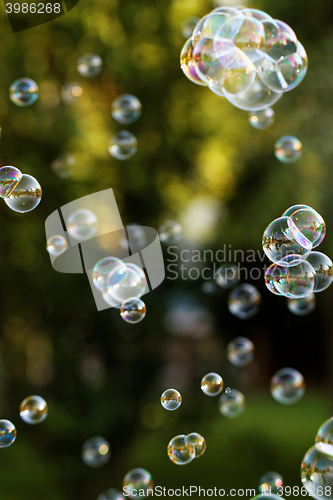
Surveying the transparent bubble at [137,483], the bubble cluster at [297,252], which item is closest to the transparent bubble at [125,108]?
the bubble cluster at [297,252]

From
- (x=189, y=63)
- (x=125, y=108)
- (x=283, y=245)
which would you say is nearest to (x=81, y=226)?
(x=125, y=108)

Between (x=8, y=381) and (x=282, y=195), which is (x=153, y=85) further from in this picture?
(x=8, y=381)

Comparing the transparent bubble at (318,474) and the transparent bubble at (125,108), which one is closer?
the transparent bubble at (318,474)

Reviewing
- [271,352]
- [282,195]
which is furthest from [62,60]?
[271,352]

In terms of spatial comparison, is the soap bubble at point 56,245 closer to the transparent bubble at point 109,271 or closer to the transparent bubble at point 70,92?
the transparent bubble at point 109,271

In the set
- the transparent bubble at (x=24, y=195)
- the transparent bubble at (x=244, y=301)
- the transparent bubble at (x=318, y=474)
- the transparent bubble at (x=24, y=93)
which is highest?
the transparent bubble at (x=24, y=93)

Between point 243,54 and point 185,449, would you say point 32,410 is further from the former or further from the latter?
point 243,54
